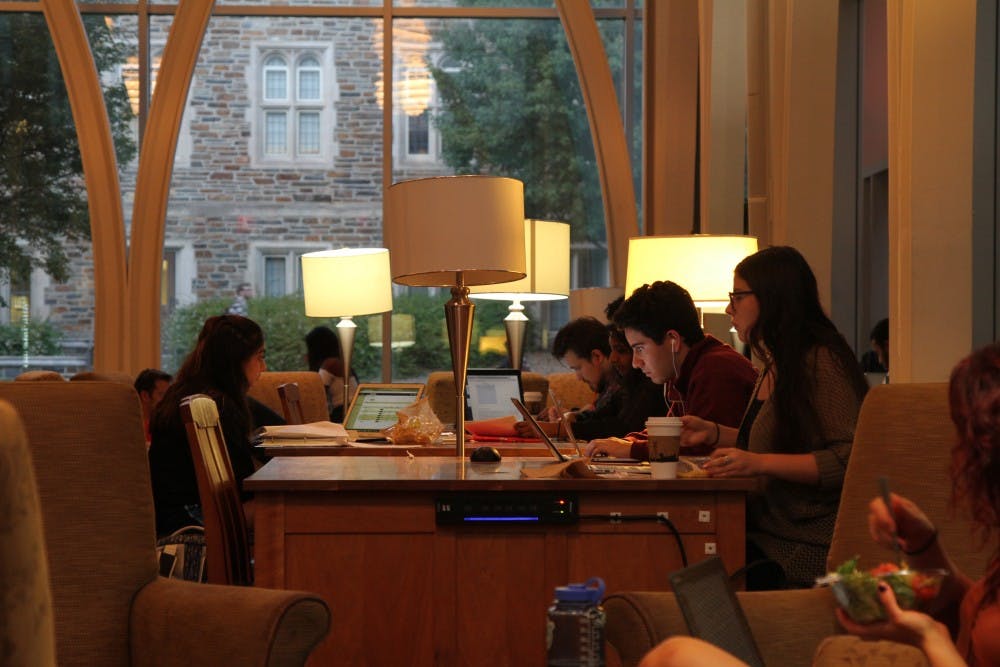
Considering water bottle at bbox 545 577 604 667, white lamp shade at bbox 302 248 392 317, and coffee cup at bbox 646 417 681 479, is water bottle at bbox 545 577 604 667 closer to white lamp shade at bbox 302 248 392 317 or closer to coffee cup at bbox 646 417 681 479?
coffee cup at bbox 646 417 681 479

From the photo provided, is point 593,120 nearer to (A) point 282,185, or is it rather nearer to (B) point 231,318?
(A) point 282,185

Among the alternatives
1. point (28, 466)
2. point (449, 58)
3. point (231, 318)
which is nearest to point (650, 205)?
point (449, 58)

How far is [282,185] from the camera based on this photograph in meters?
10.0

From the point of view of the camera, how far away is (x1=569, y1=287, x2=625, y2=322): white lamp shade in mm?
7682

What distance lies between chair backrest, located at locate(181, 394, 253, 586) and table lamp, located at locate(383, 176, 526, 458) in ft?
2.15

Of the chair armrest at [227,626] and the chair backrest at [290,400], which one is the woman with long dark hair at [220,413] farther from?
the chair armrest at [227,626]

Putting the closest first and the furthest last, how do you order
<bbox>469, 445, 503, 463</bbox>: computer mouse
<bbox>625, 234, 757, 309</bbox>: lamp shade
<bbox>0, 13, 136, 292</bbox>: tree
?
<bbox>469, 445, 503, 463</bbox>: computer mouse → <bbox>625, 234, 757, 309</bbox>: lamp shade → <bbox>0, 13, 136, 292</bbox>: tree

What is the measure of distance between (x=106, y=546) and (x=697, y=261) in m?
2.81

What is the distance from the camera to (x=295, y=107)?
1010 centimetres

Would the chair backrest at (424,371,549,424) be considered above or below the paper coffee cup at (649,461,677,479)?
below

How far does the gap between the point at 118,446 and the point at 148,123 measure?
767cm

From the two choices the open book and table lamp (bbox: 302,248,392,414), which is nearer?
the open book

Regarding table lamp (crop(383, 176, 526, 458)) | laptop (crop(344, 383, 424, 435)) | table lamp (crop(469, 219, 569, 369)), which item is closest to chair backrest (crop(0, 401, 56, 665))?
table lamp (crop(383, 176, 526, 458))

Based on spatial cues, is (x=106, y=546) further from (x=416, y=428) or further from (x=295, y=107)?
(x=295, y=107)
